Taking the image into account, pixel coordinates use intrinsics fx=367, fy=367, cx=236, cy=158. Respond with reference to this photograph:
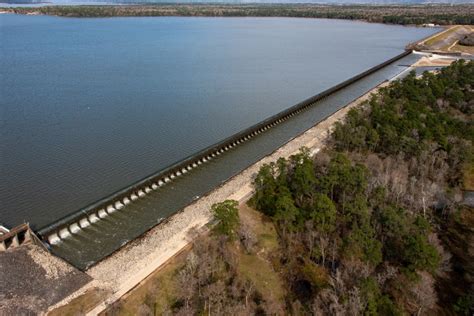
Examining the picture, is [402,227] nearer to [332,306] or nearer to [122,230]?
[332,306]

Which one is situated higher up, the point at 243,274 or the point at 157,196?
the point at 157,196

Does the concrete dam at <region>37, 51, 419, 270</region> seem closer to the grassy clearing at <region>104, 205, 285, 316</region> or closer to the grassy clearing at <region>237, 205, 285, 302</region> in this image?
the grassy clearing at <region>104, 205, 285, 316</region>

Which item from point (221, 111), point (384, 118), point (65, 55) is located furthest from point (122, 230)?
point (65, 55)

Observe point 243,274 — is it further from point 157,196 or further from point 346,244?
point 157,196

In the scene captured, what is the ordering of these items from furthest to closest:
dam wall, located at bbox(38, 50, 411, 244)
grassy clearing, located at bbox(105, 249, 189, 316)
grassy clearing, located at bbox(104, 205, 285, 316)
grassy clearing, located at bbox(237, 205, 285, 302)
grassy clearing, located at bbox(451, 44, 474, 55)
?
1. grassy clearing, located at bbox(451, 44, 474, 55)
2. dam wall, located at bbox(38, 50, 411, 244)
3. grassy clearing, located at bbox(237, 205, 285, 302)
4. grassy clearing, located at bbox(104, 205, 285, 316)
5. grassy clearing, located at bbox(105, 249, 189, 316)

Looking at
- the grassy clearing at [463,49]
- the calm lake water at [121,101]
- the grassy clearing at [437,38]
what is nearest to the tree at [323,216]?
the calm lake water at [121,101]

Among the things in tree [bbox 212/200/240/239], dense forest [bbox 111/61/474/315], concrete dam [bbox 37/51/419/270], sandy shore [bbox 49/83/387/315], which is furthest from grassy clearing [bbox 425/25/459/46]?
tree [bbox 212/200/240/239]

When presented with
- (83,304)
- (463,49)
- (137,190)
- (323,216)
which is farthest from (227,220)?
(463,49)
